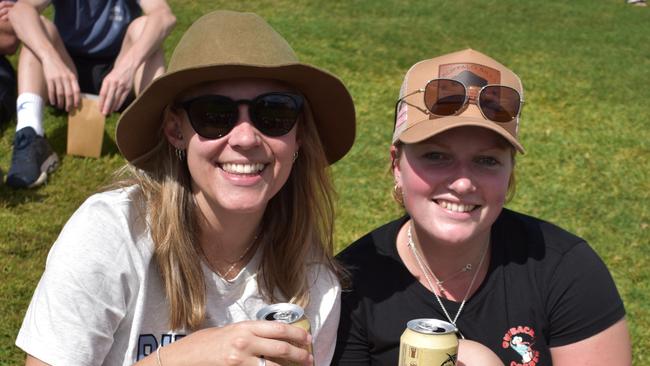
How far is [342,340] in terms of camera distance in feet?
8.74

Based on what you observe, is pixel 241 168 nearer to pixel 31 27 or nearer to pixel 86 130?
pixel 86 130

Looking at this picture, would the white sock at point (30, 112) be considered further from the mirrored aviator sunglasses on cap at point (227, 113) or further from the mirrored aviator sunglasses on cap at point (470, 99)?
the mirrored aviator sunglasses on cap at point (470, 99)

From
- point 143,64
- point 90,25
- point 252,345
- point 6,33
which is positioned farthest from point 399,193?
point 6,33

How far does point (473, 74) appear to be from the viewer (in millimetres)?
2492

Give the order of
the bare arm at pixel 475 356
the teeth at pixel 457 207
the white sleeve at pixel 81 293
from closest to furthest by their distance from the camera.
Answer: the white sleeve at pixel 81 293, the bare arm at pixel 475 356, the teeth at pixel 457 207

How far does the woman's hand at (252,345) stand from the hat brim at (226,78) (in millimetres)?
652

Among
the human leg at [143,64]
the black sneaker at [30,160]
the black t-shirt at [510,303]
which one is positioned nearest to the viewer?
the black t-shirt at [510,303]


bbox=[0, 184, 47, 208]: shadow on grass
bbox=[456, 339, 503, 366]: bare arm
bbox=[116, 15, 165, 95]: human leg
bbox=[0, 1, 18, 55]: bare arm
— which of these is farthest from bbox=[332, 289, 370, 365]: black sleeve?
bbox=[0, 1, 18, 55]: bare arm

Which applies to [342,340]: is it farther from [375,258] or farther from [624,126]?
[624,126]

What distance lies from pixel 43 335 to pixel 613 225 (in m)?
3.68

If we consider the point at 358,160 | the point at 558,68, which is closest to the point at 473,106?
the point at 358,160

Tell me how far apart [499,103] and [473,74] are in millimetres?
117

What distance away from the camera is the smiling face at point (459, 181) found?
→ 2.44 m

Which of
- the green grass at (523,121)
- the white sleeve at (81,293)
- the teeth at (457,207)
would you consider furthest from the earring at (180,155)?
the green grass at (523,121)
